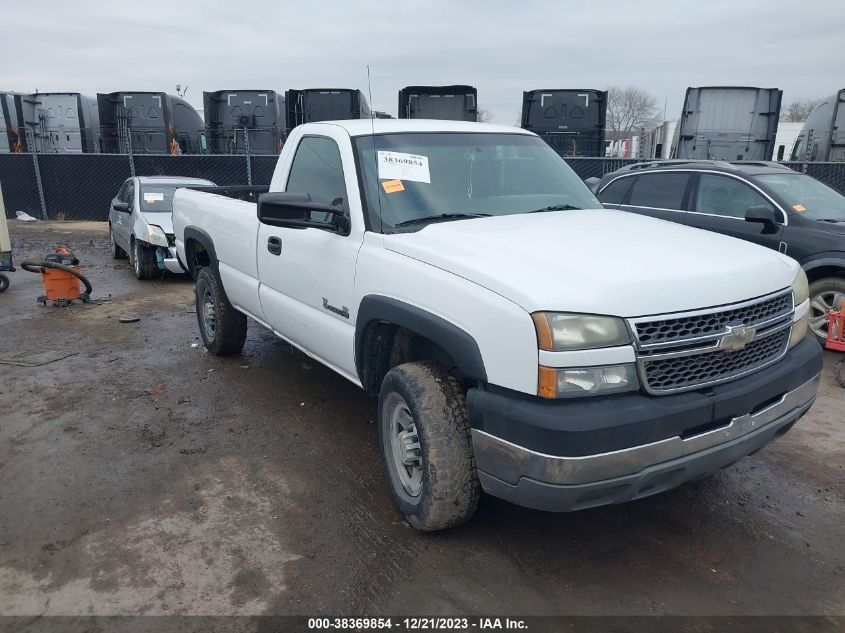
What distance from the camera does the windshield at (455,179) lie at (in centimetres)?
358

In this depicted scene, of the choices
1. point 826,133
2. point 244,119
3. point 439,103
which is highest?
point 439,103

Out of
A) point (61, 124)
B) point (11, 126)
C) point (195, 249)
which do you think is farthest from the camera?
point (11, 126)

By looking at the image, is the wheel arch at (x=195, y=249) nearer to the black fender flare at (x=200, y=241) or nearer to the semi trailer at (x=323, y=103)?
the black fender flare at (x=200, y=241)

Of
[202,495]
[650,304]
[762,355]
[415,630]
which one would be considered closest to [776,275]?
[762,355]

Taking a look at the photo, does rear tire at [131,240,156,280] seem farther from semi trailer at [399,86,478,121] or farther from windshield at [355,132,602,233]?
semi trailer at [399,86,478,121]

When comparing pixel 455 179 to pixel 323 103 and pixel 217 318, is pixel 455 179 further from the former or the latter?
pixel 323 103

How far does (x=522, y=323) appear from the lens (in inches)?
98.8

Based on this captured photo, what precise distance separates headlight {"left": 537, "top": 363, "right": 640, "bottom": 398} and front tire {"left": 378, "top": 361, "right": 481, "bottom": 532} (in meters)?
0.57

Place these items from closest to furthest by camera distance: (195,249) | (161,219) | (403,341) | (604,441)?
(604,441) < (403,341) < (195,249) < (161,219)

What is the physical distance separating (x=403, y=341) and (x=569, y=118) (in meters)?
14.1

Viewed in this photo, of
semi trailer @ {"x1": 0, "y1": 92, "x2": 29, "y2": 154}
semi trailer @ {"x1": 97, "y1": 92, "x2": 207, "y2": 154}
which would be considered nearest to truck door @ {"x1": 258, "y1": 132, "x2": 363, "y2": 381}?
semi trailer @ {"x1": 97, "y1": 92, "x2": 207, "y2": 154}

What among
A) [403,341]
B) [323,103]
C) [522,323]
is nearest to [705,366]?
[522,323]

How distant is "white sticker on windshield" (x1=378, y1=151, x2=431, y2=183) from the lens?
3.67 m

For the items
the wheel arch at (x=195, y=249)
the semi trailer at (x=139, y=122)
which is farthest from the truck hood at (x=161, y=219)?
the semi trailer at (x=139, y=122)
